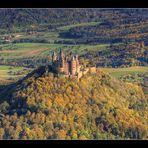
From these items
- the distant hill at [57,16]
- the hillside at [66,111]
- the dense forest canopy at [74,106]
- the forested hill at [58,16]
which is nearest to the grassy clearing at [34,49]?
the dense forest canopy at [74,106]

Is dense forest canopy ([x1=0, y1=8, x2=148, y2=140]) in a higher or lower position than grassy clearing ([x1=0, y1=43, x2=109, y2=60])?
lower

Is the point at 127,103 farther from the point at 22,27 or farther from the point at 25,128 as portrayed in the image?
the point at 22,27

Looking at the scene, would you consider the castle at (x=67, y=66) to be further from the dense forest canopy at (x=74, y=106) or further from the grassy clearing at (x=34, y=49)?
the grassy clearing at (x=34, y=49)

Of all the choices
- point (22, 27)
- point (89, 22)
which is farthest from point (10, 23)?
point (89, 22)

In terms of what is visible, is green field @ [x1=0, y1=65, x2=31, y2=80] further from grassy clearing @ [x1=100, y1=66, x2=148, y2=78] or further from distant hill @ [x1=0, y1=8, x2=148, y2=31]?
distant hill @ [x1=0, y1=8, x2=148, y2=31]

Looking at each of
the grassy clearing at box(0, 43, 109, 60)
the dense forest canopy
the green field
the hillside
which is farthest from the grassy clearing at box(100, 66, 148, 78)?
the hillside
